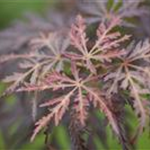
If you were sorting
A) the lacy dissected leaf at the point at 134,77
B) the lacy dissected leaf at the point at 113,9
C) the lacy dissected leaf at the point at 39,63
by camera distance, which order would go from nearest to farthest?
the lacy dissected leaf at the point at 134,77
the lacy dissected leaf at the point at 39,63
the lacy dissected leaf at the point at 113,9

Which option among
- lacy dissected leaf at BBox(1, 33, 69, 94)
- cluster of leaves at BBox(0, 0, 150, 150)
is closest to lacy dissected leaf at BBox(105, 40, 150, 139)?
cluster of leaves at BBox(0, 0, 150, 150)

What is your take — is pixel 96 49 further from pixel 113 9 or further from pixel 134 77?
pixel 113 9

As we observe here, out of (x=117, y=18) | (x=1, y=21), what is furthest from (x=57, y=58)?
(x=1, y=21)

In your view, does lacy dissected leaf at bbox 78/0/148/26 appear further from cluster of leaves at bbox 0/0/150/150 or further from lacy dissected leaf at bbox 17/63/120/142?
lacy dissected leaf at bbox 17/63/120/142

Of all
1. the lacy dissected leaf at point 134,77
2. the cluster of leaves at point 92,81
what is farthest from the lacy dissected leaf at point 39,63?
the lacy dissected leaf at point 134,77

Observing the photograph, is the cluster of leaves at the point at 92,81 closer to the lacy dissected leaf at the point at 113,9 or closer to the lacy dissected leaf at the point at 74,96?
the lacy dissected leaf at the point at 74,96

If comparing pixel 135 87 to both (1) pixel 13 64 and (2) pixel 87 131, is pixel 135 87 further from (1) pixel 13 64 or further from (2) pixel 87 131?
(1) pixel 13 64
